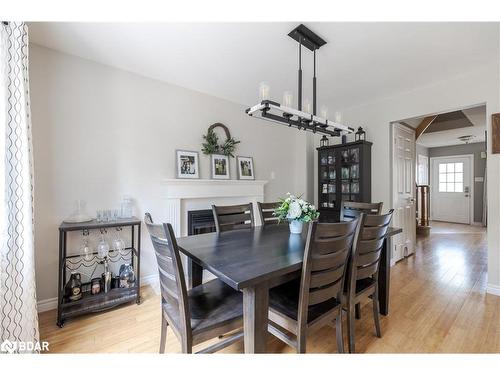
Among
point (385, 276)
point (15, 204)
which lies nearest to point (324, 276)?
point (385, 276)

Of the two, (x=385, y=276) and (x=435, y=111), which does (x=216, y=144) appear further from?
(x=435, y=111)

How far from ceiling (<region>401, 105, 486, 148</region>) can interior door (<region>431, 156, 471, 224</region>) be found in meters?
0.84

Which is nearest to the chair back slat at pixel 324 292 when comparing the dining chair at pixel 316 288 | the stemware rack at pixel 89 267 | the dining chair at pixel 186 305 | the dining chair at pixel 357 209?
the dining chair at pixel 316 288

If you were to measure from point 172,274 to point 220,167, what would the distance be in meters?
2.16

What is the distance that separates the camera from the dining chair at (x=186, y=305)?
3.66 feet

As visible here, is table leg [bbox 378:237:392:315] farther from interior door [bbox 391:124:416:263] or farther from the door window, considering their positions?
the door window

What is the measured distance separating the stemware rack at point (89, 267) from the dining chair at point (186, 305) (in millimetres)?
996

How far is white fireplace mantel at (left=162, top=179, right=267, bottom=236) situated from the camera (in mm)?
2762

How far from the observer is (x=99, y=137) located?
2.36 meters

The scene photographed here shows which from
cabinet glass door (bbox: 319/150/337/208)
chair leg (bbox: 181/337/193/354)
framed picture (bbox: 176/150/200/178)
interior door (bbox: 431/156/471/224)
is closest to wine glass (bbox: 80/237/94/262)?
framed picture (bbox: 176/150/200/178)

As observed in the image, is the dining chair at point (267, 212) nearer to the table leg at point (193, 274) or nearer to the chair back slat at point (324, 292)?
the table leg at point (193, 274)
